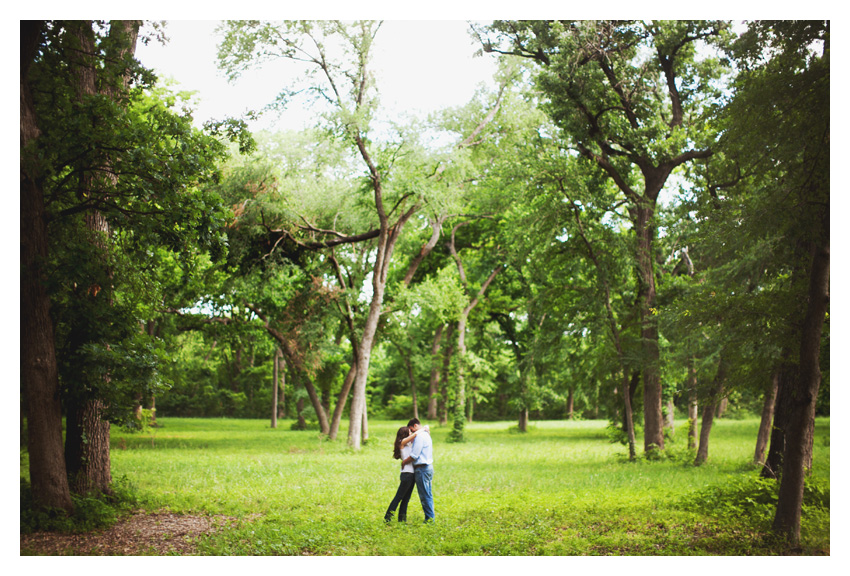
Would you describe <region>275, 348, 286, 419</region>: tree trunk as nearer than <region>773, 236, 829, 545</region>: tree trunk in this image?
No

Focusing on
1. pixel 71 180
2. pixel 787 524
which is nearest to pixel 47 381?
pixel 71 180

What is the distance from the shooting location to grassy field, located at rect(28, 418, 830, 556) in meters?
5.29

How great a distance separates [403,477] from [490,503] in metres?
1.46

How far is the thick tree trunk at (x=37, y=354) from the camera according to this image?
5.51 m

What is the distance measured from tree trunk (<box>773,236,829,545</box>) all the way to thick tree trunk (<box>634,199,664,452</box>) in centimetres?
540

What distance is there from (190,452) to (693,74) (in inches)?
447

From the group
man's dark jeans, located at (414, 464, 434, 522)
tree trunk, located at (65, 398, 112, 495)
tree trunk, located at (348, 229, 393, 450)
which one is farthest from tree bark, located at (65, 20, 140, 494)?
tree trunk, located at (348, 229, 393, 450)

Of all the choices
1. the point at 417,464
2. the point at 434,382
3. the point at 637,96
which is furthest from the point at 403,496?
the point at 434,382

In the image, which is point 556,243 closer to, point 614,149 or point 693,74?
point 614,149

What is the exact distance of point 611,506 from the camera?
652 centimetres

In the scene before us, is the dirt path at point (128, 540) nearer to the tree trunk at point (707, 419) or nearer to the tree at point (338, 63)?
the tree trunk at point (707, 419)

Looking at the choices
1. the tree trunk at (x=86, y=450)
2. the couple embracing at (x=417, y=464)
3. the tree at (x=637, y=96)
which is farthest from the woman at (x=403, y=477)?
the tree at (x=637, y=96)

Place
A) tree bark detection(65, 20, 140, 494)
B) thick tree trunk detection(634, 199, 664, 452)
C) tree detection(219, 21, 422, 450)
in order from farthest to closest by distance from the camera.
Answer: tree detection(219, 21, 422, 450), thick tree trunk detection(634, 199, 664, 452), tree bark detection(65, 20, 140, 494)

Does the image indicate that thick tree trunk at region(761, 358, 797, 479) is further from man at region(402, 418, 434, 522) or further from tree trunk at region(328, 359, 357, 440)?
tree trunk at region(328, 359, 357, 440)
